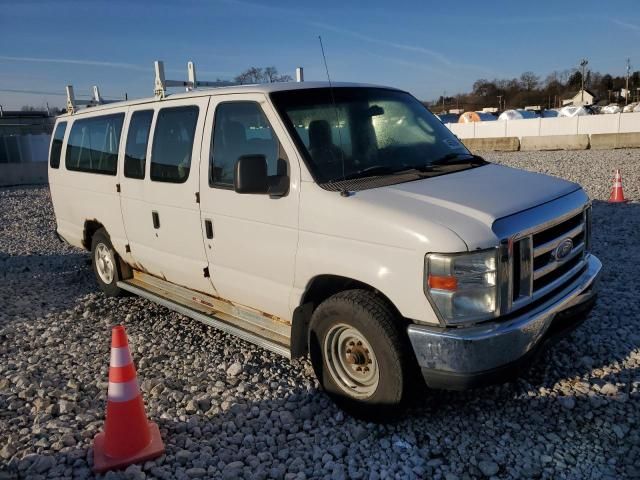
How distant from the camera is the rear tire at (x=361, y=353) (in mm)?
3262

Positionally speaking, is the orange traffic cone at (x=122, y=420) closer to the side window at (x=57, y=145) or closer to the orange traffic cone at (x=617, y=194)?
the side window at (x=57, y=145)

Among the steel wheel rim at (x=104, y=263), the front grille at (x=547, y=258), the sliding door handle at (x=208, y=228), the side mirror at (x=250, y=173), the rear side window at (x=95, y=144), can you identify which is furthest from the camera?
the steel wheel rim at (x=104, y=263)

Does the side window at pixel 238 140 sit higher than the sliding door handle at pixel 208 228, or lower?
higher

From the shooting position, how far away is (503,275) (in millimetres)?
3023

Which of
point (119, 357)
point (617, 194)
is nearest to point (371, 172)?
point (119, 357)

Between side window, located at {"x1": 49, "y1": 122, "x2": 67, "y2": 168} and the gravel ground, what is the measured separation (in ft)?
7.57

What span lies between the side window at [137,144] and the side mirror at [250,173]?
1959 millimetres

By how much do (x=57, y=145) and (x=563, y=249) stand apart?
628cm

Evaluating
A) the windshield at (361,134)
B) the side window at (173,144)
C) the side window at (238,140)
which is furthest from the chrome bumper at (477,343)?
the side window at (173,144)

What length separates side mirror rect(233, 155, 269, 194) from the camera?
11.8ft

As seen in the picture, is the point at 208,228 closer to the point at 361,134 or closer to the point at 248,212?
the point at 248,212

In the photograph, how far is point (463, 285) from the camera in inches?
118

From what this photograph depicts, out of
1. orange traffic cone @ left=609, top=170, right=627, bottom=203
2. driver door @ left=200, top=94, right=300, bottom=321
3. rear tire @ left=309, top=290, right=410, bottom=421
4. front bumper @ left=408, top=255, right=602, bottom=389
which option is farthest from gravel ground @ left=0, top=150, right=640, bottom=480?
orange traffic cone @ left=609, top=170, right=627, bottom=203

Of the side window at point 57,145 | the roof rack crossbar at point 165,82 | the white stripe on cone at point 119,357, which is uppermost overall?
the roof rack crossbar at point 165,82
